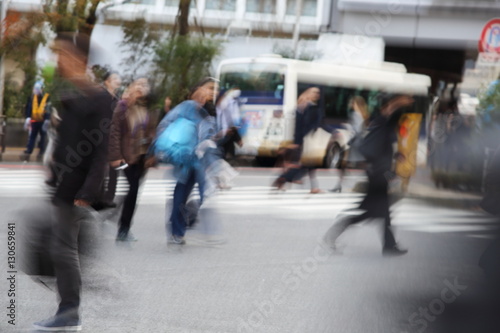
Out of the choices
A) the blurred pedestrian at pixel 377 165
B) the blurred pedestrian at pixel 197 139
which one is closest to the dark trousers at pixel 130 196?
the blurred pedestrian at pixel 197 139

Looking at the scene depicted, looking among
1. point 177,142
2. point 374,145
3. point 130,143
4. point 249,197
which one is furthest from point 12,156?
point 374,145

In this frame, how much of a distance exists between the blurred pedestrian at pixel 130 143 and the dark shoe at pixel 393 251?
8.58 feet

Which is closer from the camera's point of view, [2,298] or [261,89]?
[2,298]

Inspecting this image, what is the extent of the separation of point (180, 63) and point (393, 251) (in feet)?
58.0

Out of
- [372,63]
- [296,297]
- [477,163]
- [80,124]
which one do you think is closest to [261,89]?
[372,63]

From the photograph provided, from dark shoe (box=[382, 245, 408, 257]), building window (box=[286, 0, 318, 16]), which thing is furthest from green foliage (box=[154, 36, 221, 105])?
dark shoe (box=[382, 245, 408, 257])

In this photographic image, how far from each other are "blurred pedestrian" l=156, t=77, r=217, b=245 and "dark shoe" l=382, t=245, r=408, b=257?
6.52ft

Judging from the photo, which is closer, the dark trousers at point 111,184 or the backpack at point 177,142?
the backpack at point 177,142

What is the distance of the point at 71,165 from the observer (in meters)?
5.31

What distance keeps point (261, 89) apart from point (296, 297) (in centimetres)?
1841

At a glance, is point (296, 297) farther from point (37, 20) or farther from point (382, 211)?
point (37, 20)

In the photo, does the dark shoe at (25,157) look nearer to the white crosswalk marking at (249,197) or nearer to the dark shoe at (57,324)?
the white crosswalk marking at (249,197)

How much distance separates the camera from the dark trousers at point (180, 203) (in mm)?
9055

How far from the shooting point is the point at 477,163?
353 cm
